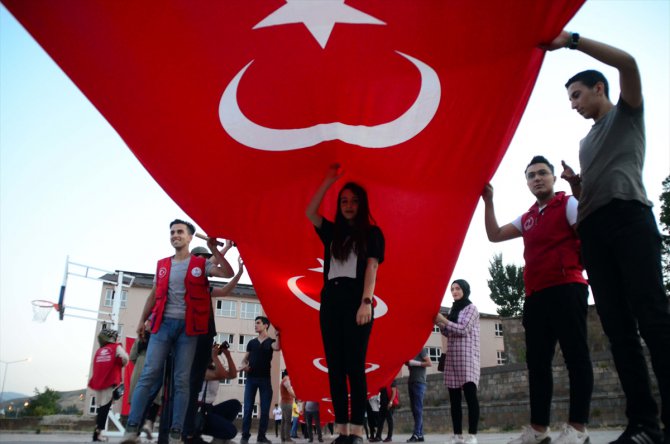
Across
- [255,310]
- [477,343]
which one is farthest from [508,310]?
[477,343]

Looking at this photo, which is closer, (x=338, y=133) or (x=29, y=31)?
(x=29, y=31)

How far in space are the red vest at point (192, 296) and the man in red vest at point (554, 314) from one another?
9.46ft

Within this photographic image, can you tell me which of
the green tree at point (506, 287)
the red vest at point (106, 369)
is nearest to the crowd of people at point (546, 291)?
the red vest at point (106, 369)

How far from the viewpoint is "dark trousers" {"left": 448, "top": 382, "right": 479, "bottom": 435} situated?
4.82m

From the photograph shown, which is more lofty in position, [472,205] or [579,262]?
[472,205]

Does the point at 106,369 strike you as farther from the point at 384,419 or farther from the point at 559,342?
the point at 559,342

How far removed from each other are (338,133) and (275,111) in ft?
1.57

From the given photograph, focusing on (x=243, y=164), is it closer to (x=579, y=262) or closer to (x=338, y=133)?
(x=338, y=133)

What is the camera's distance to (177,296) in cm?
468

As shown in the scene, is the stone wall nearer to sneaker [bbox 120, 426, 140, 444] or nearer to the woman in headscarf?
the woman in headscarf

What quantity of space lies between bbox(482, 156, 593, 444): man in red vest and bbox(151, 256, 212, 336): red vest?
9.46ft

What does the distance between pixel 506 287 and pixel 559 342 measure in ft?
183

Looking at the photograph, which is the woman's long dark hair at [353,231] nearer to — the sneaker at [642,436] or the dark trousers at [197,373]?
the sneaker at [642,436]

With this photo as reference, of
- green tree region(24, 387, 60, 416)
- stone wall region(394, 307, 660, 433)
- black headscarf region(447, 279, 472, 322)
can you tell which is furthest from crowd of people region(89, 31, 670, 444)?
green tree region(24, 387, 60, 416)
